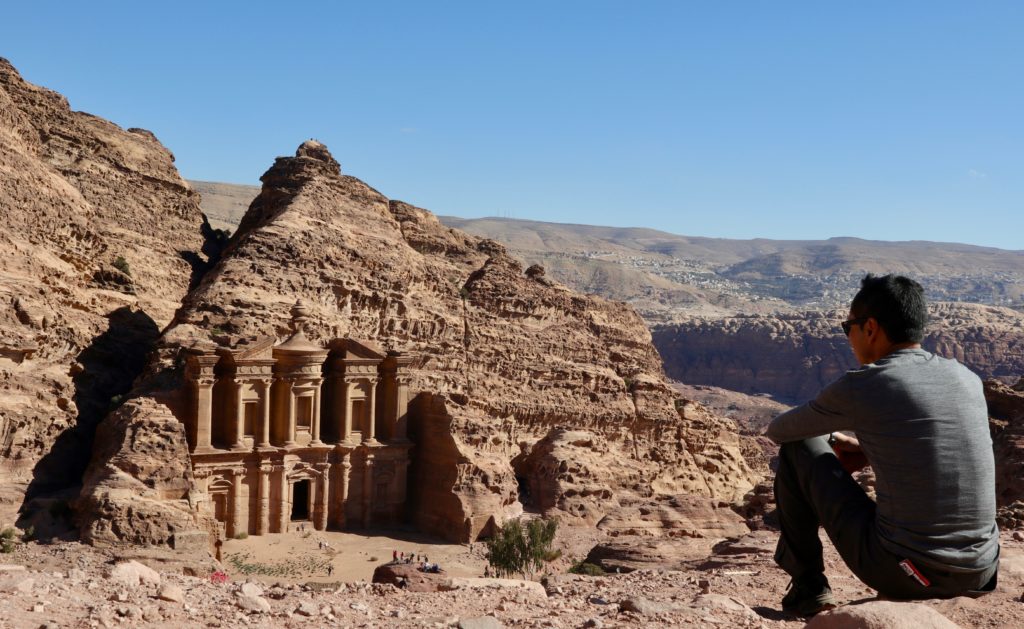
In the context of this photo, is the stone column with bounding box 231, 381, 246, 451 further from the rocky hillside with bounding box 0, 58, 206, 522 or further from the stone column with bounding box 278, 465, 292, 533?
the rocky hillside with bounding box 0, 58, 206, 522

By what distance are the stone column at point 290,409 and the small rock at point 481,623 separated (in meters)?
30.0

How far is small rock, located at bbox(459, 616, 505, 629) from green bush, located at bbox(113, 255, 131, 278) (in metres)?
37.3

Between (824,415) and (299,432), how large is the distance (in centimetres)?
3385

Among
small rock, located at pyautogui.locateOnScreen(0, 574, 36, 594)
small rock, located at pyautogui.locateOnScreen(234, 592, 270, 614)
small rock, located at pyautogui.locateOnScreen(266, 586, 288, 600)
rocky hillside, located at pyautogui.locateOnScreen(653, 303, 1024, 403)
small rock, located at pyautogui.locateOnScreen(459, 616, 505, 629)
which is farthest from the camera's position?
rocky hillside, located at pyautogui.locateOnScreen(653, 303, 1024, 403)

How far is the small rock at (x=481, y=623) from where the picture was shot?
823 cm

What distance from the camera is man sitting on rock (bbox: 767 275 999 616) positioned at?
5.98 metres

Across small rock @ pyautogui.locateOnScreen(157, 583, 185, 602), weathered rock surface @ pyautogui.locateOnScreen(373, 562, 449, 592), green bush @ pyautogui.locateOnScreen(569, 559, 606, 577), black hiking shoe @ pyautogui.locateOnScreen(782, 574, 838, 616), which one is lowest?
green bush @ pyautogui.locateOnScreen(569, 559, 606, 577)

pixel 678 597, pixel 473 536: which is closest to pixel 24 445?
pixel 473 536

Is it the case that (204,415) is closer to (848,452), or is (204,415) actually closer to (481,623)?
(481,623)

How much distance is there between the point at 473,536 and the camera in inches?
1452

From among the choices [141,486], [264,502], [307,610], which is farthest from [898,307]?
[264,502]

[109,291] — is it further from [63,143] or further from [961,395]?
[961,395]

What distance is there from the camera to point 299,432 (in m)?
A: 38.1

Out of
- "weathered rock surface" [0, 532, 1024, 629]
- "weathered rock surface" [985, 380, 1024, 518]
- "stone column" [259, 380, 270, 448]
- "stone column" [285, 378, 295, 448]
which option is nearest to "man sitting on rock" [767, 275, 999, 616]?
"weathered rock surface" [0, 532, 1024, 629]
